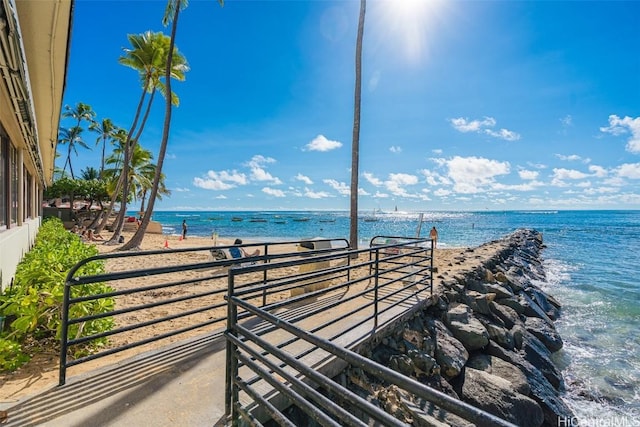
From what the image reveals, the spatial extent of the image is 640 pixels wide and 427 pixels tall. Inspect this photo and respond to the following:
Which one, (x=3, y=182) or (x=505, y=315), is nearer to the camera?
(x=3, y=182)

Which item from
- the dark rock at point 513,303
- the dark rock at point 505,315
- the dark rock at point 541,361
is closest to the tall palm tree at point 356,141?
the dark rock at point 513,303

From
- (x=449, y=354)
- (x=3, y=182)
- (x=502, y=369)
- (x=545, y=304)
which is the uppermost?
(x=3, y=182)

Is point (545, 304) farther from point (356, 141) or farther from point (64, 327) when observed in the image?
point (64, 327)

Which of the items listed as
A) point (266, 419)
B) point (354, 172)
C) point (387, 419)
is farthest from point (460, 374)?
point (354, 172)

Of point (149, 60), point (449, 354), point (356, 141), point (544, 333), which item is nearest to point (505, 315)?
point (544, 333)

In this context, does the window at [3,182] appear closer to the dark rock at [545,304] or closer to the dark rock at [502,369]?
the dark rock at [502,369]

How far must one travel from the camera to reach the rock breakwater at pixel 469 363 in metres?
3.39

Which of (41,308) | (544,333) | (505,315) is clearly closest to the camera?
(41,308)

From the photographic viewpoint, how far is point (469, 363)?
483cm

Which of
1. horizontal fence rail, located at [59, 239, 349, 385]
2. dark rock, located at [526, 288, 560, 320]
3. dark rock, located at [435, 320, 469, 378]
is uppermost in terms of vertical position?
horizontal fence rail, located at [59, 239, 349, 385]

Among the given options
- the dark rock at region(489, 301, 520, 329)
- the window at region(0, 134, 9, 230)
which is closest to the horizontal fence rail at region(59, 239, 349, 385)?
the window at region(0, 134, 9, 230)

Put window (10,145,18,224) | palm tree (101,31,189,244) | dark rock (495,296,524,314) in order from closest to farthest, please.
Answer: window (10,145,18,224), dark rock (495,296,524,314), palm tree (101,31,189,244)

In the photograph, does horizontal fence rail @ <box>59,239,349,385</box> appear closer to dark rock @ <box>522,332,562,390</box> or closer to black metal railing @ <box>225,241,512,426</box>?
black metal railing @ <box>225,241,512,426</box>

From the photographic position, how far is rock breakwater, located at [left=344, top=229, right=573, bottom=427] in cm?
339
